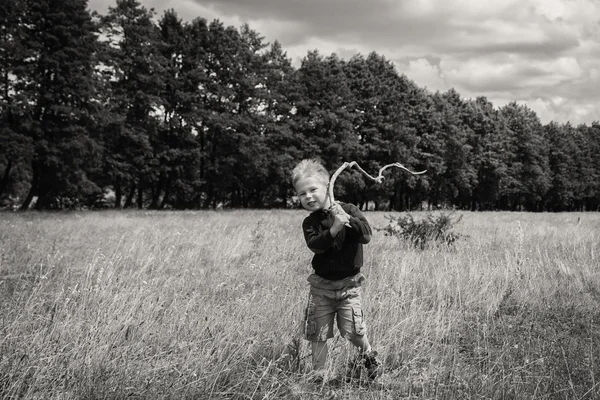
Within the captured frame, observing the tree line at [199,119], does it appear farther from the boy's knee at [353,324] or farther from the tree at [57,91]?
the boy's knee at [353,324]

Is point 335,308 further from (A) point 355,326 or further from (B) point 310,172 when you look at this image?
(B) point 310,172

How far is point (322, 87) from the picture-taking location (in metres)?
39.5

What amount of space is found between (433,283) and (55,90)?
2704cm

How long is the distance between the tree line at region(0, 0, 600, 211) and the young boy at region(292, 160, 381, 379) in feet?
83.4

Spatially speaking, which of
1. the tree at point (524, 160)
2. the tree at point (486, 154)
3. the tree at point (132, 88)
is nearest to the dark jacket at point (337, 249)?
the tree at point (132, 88)

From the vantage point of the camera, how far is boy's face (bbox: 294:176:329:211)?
10.2 feet

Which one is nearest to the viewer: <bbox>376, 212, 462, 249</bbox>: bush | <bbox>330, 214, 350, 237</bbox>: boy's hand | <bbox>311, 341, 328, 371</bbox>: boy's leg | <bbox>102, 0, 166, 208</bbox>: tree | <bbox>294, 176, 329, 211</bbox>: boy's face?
<bbox>330, 214, 350, 237</bbox>: boy's hand

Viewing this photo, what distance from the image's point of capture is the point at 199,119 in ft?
112

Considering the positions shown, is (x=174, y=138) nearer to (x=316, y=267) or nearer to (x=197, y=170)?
(x=197, y=170)

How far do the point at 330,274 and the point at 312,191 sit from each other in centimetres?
62

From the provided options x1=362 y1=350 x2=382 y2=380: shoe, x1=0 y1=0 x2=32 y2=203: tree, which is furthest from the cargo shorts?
x1=0 y1=0 x2=32 y2=203: tree

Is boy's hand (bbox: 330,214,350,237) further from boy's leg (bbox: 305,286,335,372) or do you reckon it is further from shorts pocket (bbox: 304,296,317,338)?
shorts pocket (bbox: 304,296,317,338)

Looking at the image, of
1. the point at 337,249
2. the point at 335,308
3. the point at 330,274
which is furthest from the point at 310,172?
the point at 335,308

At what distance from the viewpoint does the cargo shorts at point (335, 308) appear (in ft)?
10.4
